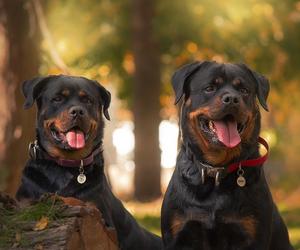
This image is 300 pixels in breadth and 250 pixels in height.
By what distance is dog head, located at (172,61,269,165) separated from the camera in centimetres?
538

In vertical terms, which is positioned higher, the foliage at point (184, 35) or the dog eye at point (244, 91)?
the dog eye at point (244, 91)

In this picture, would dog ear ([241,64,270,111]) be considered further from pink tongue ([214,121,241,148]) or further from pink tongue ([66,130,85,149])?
pink tongue ([66,130,85,149])

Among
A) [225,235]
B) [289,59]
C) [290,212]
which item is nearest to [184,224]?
[225,235]

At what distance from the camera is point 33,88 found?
6.20 metres

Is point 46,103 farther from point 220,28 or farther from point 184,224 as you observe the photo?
point 220,28

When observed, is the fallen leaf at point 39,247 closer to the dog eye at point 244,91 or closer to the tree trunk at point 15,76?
the dog eye at point 244,91

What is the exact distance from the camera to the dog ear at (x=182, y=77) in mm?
5645

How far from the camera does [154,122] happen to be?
625 inches

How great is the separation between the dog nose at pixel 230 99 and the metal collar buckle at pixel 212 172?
1.66ft

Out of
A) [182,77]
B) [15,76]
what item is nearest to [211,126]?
[182,77]

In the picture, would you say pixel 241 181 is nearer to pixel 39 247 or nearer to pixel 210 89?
pixel 210 89

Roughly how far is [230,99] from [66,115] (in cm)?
143

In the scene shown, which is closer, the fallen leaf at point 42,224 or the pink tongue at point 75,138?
the fallen leaf at point 42,224

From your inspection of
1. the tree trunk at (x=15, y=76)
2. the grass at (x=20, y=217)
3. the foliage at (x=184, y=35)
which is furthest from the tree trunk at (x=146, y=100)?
the grass at (x=20, y=217)
